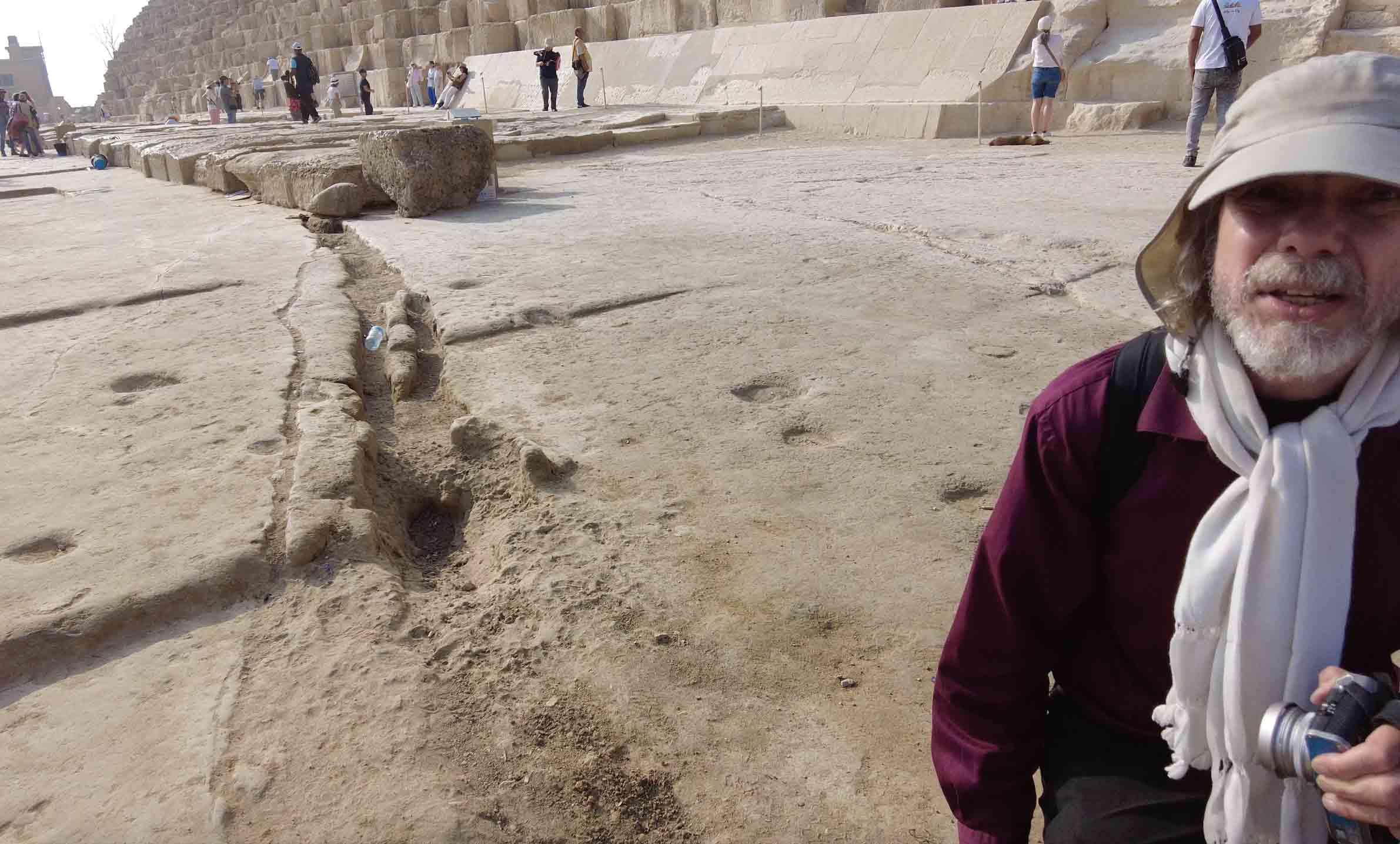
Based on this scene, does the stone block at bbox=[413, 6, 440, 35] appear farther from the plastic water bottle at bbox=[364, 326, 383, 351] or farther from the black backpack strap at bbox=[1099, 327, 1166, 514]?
the black backpack strap at bbox=[1099, 327, 1166, 514]

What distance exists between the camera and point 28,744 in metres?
1.63

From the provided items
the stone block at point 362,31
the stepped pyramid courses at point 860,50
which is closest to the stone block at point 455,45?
the stepped pyramid courses at point 860,50

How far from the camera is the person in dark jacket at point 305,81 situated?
17.6 metres

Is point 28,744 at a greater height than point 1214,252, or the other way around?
point 1214,252

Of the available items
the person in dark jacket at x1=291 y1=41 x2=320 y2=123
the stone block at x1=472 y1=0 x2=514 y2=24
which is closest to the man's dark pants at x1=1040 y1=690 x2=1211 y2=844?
the person in dark jacket at x1=291 y1=41 x2=320 y2=123

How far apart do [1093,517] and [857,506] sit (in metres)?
1.15

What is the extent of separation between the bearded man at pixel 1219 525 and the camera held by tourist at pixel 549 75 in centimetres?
1740

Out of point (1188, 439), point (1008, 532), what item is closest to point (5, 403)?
point (1008, 532)

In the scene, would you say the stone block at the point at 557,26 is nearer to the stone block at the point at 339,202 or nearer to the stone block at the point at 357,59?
the stone block at the point at 357,59

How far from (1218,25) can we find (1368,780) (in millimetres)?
7396

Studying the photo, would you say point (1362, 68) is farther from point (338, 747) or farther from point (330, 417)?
point (330, 417)

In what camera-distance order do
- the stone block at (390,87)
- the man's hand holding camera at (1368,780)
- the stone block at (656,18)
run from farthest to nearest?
the stone block at (390,87)
the stone block at (656,18)
the man's hand holding camera at (1368,780)

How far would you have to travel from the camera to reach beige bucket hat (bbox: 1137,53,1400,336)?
1031 mm

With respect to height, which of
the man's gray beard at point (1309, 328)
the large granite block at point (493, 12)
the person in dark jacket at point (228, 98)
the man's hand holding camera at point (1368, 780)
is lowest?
the man's hand holding camera at point (1368, 780)
